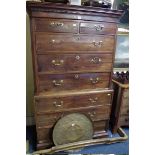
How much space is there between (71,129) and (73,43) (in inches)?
34.0

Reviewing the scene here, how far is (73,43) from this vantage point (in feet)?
4.87

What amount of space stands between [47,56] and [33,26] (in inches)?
10.7

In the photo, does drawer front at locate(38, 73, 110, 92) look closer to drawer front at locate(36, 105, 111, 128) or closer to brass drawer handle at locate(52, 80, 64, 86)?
brass drawer handle at locate(52, 80, 64, 86)

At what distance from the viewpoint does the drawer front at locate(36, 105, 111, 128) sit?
1.59 metres

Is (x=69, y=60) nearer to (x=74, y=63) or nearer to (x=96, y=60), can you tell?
(x=74, y=63)

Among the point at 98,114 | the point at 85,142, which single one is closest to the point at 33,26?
the point at 98,114

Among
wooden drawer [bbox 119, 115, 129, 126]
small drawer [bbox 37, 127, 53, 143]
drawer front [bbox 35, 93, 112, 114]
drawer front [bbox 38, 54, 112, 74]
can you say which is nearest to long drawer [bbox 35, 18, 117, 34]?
drawer front [bbox 38, 54, 112, 74]

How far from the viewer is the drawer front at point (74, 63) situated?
57.2 inches

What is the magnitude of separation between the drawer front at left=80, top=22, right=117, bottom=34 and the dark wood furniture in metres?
0.63

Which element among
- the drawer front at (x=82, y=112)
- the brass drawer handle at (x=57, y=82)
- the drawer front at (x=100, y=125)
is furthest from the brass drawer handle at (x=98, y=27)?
the drawer front at (x=100, y=125)

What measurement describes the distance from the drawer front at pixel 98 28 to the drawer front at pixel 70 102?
0.63 meters

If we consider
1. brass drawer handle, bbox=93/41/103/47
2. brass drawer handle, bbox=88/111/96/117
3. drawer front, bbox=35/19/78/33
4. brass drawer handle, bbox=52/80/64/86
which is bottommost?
brass drawer handle, bbox=88/111/96/117
